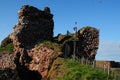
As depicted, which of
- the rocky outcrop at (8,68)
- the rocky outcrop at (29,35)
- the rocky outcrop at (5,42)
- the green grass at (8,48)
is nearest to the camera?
the rocky outcrop at (8,68)

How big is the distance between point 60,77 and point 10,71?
2113 centimetres

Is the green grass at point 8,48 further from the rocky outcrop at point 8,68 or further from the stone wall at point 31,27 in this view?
the stone wall at point 31,27

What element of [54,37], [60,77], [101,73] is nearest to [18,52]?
[54,37]

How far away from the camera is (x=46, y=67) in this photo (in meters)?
73.2

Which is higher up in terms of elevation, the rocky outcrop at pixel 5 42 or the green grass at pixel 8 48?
the rocky outcrop at pixel 5 42

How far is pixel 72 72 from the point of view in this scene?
194ft

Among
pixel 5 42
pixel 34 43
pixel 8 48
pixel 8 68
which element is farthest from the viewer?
pixel 5 42

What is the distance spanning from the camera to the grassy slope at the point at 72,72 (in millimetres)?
54991

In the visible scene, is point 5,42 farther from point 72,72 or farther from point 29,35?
point 72,72

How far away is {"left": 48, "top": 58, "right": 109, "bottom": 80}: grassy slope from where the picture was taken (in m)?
55.0

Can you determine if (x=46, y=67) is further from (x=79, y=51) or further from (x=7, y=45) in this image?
(x=7, y=45)

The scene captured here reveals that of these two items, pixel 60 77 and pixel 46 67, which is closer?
pixel 60 77

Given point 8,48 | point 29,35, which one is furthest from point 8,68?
point 8,48

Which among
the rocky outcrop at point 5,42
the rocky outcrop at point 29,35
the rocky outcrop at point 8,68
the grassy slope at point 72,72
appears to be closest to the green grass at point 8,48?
the rocky outcrop at point 8,68
